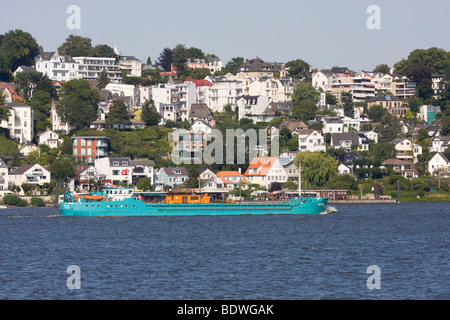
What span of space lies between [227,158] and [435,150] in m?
29.1

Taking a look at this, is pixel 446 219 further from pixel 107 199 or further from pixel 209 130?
pixel 209 130

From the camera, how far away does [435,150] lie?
378ft

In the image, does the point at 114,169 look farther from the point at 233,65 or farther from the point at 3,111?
the point at 233,65

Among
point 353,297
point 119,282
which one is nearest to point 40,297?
point 119,282

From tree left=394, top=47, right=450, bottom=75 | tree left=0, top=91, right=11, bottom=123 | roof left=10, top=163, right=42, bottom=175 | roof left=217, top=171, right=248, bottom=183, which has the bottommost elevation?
roof left=217, top=171, right=248, bottom=183

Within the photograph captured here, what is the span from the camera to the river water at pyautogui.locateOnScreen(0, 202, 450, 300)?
3456 centimetres

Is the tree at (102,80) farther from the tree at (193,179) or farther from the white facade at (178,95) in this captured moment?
the tree at (193,179)

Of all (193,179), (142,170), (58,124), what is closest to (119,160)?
(142,170)

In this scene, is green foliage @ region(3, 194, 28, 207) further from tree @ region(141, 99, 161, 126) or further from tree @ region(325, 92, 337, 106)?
tree @ region(325, 92, 337, 106)

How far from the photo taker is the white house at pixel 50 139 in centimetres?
10931

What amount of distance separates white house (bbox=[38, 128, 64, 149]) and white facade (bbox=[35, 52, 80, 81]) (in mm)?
27534

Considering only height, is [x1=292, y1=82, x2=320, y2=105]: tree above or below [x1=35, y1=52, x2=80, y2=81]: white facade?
below

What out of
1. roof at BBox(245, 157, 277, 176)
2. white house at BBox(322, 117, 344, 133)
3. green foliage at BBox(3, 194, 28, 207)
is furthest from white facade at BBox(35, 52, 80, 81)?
green foliage at BBox(3, 194, 28, 207)

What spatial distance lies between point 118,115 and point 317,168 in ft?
94.8
